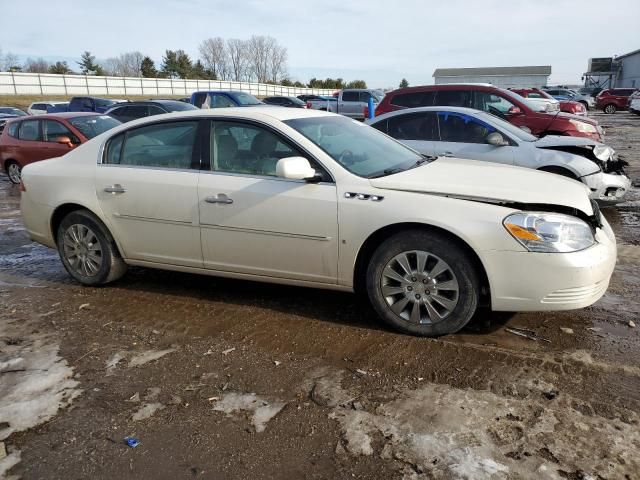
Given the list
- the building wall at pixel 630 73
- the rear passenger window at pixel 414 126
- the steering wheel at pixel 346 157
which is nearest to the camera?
the steering wheel at pixel 346 157

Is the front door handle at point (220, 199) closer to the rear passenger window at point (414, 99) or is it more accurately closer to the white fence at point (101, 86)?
the rear passenger window at point (414, 99)

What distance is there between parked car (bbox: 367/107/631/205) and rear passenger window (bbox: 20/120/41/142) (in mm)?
7187

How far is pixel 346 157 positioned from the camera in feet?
13.5

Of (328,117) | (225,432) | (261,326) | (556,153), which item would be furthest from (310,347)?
(556,153)

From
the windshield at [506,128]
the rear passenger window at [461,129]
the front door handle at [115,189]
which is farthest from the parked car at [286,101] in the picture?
the front door handle at [115,189]

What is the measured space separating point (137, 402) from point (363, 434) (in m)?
1.35

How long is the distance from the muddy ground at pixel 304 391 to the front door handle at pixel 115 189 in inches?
38.0

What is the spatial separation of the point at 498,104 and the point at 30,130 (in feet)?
31.0

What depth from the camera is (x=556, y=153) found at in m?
7.05

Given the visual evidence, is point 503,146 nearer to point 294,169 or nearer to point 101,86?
point 294,169

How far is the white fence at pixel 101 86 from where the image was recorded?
5047 centimetres

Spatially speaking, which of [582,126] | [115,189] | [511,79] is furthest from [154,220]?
[511,79]

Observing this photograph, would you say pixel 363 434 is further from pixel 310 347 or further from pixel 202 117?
pixel 202 117

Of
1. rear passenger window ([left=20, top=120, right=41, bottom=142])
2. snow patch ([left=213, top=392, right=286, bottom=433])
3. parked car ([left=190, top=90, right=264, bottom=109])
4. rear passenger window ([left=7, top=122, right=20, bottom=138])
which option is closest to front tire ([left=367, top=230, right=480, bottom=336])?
snow patch ([left=213, top=392, right=286, bottom=433])
